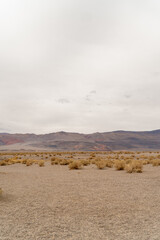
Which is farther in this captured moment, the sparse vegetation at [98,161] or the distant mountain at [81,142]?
the distant mountain at [81,142]

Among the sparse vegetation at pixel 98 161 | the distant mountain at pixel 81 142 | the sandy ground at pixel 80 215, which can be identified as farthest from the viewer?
the distant mountain at pixel 81 142

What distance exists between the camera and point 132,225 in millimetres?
4945

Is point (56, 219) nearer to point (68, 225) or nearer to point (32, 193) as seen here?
point (68, 225)

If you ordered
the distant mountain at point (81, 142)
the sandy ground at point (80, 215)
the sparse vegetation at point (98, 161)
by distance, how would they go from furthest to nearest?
the distant mountain at point (81, 142) < the sparse vegetation at point (98, 161) < the sandy ground at point (80, 215)

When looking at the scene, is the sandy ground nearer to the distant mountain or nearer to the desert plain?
the desert plain

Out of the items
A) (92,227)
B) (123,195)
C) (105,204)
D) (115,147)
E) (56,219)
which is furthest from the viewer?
(115,147)

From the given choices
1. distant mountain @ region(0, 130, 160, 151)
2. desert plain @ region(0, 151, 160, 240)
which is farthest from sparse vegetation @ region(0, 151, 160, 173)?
distant mountain @ region(0, 130, 160, 151)

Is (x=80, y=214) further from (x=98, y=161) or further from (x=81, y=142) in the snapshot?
(x=81, y=142)

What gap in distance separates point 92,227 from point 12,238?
68.8 inches

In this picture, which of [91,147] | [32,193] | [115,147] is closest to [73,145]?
[91,147]

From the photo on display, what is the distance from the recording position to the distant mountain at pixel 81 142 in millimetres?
112488

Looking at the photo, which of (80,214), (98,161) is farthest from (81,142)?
(80,214)

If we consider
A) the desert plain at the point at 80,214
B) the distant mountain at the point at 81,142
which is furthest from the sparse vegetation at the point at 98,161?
the distant mountain at the point at 81,142

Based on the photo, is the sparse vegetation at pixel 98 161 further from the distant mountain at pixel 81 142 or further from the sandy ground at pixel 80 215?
the distant mountain at pixel 81 142
